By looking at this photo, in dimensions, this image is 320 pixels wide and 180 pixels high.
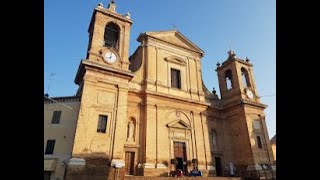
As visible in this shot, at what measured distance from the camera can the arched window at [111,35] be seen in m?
18.7

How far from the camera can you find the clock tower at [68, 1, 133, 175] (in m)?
13.6

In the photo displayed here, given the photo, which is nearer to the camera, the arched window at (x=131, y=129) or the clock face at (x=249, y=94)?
the arched window at (x=131, y=129)

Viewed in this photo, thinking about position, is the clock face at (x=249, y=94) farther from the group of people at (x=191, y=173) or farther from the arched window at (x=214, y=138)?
the group of people at (x=191, y=173)

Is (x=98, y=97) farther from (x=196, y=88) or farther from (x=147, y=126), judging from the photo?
(x=196, y=88)

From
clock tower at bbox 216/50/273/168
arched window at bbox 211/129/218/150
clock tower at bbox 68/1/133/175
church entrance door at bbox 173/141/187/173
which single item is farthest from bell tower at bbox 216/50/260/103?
clock tower at bbox 68/1/133/175

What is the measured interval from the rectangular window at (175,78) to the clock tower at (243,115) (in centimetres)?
→ 493

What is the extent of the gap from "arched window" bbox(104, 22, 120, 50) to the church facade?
82mm

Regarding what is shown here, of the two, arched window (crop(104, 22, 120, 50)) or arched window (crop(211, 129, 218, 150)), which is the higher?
arched window (crop(104, 22, 120, 50))

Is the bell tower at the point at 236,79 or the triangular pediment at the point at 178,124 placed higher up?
the bell tower at the point at 236,79

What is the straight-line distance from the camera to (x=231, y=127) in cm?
2122

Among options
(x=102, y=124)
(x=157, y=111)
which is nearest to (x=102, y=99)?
(x=102, y=124)

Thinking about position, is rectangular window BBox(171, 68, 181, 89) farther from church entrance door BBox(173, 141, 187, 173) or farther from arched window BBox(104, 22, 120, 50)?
arched window BBox(104, 22, 120, 50)

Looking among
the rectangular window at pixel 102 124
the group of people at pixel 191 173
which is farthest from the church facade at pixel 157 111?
the group of people at pixel 191 173
